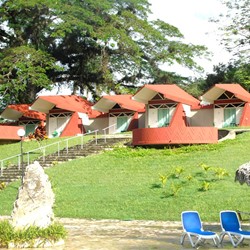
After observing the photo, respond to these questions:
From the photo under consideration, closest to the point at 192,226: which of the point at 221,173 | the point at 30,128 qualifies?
the point at 221,173

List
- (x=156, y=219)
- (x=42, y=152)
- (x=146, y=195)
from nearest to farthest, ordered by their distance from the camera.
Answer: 1. (x=156, y=219)
2. (x=146, y=195)
3. (x=42, y=152)

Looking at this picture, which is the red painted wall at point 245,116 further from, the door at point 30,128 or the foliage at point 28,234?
the foliage at point 28,234

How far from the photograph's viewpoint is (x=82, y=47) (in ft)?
177

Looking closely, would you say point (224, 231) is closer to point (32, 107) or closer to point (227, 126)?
point (227, 126)

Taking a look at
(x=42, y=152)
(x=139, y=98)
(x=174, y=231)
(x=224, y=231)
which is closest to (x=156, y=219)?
(x=174, y=231)

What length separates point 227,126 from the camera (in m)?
42.0

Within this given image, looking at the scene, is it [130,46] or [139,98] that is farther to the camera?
[130,46]

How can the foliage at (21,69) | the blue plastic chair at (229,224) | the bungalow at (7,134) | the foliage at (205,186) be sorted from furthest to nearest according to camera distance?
1. the foliage at (21,69)
2. the bungalow at (7,134)
3. the foliage at (205,186)
4. the blue plastic chair at (229,224)

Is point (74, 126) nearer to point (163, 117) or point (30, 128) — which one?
point (30, 128)

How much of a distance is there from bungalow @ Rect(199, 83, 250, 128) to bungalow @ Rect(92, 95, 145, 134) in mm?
5531

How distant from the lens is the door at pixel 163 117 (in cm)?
4278

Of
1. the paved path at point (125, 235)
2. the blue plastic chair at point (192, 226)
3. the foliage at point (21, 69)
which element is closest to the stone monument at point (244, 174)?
the paved path at point (125, 235)

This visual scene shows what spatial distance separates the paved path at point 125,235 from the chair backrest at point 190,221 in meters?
0.43

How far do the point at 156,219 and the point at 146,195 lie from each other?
10.3 feet
